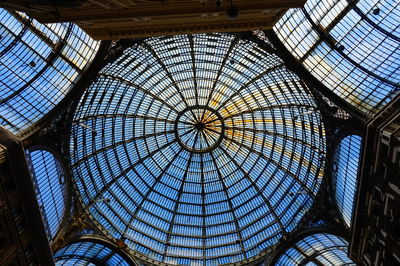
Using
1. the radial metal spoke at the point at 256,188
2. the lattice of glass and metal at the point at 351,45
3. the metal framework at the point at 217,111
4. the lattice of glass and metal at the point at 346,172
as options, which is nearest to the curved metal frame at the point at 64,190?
the metal framework at the point at 217,111

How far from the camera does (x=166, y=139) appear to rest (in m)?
49.3

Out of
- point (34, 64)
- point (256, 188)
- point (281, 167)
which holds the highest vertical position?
point (281, 167)

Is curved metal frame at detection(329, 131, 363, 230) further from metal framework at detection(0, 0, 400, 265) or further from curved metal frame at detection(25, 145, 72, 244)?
curved metal frame at detection(25, 145, 72, 244)

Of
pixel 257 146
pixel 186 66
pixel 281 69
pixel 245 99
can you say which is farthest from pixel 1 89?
pixel 257 146

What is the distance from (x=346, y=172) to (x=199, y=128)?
785 inches

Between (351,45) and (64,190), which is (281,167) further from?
(64,190)

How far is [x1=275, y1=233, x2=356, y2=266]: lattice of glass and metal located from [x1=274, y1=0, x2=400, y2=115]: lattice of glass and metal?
15714 mm

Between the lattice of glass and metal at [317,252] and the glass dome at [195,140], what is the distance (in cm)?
219

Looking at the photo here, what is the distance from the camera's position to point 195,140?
4938cm

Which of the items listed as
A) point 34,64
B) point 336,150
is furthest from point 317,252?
point 34,64

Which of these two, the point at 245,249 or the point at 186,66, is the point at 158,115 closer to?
the point at 186,66

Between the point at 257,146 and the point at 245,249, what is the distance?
42.0ft

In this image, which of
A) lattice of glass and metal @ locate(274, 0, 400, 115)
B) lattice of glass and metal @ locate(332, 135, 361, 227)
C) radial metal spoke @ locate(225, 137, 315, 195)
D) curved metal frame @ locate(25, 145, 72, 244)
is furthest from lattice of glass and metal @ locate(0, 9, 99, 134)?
radial metal spoke @ locate(225, 137, 315, 195)

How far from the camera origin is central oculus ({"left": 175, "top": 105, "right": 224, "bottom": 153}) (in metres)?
48.2
